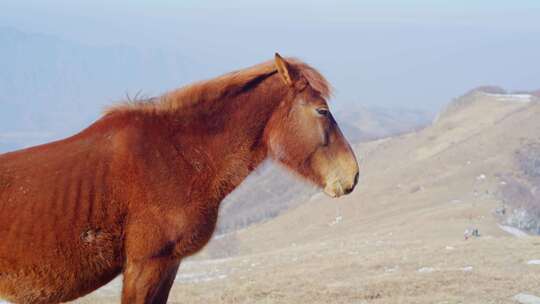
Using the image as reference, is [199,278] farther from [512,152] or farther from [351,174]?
[512,152]

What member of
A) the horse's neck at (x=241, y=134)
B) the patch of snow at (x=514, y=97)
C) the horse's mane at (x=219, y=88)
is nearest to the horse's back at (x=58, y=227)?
the horse's mane at (x=219, y=88)

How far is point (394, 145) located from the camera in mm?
106938

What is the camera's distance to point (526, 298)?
1113 cm

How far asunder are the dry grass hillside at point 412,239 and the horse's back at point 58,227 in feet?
22.5

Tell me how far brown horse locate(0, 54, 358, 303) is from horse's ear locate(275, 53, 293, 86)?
0.04 ft

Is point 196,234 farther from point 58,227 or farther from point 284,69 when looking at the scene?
point 284,69

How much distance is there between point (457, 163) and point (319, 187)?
6821 centimetres

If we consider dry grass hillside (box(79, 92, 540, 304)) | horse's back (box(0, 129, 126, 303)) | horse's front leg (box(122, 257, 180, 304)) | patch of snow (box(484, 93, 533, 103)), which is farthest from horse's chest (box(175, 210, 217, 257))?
patch of snow (box(484, 93, 533, 103))

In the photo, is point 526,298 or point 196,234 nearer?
point 196,234

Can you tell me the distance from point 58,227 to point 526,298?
8.34 m

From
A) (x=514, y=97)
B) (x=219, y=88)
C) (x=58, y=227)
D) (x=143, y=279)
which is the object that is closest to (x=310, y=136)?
(x=219, y=88)

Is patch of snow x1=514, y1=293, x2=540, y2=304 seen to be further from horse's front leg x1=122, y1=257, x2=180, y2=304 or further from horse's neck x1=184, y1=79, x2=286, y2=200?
horse's front leg x1=122, y1=257, x2=180, y2=304

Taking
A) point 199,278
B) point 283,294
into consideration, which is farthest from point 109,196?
point 199,278

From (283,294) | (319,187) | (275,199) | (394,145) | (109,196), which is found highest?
(109,196)
